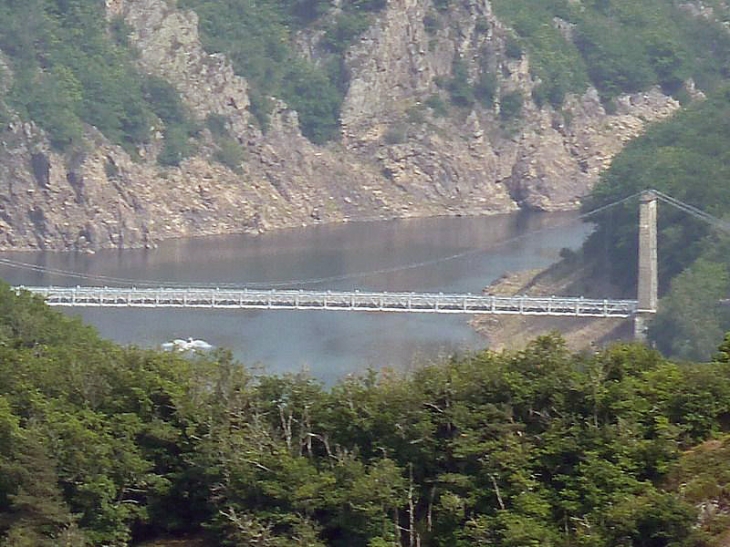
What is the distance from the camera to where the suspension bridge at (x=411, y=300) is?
27812 mm

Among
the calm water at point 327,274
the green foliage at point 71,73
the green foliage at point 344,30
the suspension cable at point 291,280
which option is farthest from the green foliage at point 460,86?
the suspension cable at point 291,280

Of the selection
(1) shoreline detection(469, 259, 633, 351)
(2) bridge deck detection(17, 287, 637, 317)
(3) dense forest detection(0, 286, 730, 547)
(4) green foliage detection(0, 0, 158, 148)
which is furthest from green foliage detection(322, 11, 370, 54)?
(3) dense forest detection(0, 286, 730, 547)

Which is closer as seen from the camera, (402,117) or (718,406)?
(718,406)

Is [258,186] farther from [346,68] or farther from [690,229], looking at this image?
[690,229]

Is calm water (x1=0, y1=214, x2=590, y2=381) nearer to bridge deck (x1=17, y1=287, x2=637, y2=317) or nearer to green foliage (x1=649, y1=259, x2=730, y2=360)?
bridge deck (x1=17, y1=287, x2=637, y2=317)

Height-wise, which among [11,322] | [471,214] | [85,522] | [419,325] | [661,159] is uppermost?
[471,214]

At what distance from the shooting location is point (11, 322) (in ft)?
53.4

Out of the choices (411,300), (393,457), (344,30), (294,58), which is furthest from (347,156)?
(393,457)

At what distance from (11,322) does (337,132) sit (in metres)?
32.1

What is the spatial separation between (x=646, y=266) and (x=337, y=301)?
4415mm

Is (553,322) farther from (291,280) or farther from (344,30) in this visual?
(344,30)

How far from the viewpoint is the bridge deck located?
27.9 m

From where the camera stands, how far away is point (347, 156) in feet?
156

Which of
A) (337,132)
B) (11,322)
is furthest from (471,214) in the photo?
(11,322)
